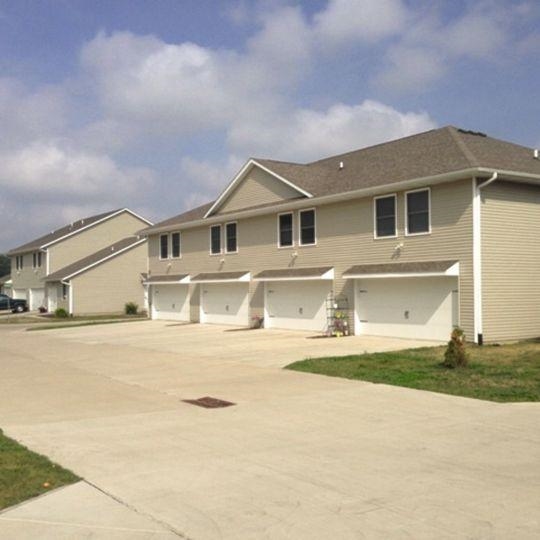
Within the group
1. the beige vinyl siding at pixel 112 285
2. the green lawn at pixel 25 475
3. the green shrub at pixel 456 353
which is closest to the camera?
the green lawn at pixel 25 475

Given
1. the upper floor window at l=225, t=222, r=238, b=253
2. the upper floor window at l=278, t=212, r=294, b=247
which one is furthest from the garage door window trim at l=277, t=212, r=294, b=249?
the upper floor window at l=225, t=222, r=238, b=253

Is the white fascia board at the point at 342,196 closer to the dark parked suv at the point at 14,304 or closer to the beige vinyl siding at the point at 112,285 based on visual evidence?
the beige vinyl siding at the point at 112,285

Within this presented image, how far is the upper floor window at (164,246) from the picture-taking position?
37.8 metres

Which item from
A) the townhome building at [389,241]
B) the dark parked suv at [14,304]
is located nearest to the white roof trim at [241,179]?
the townhome building at [389,241]

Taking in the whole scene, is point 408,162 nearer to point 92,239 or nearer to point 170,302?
point 170,302

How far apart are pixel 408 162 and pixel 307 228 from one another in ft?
16.7

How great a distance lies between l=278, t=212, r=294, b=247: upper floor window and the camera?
2795cm

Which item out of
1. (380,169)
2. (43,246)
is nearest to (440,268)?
(380,169)

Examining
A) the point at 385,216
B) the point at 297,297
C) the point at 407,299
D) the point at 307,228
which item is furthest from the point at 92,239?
the point at 407,299

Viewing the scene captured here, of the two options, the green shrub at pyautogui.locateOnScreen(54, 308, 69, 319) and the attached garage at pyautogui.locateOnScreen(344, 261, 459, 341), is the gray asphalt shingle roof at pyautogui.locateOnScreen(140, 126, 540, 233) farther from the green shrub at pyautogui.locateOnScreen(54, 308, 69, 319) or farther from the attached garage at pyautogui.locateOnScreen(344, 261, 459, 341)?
the green shrub at pyautogui.locateOnScreen(54, 308, 69, 319)

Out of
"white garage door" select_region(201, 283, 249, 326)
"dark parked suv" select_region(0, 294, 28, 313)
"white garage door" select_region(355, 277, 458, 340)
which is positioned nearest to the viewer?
"white garage door" select_region(355, 277, 458, 340)

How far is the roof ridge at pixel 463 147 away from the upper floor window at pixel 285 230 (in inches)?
271

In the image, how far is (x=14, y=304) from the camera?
199ft

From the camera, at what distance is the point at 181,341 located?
25234mm
